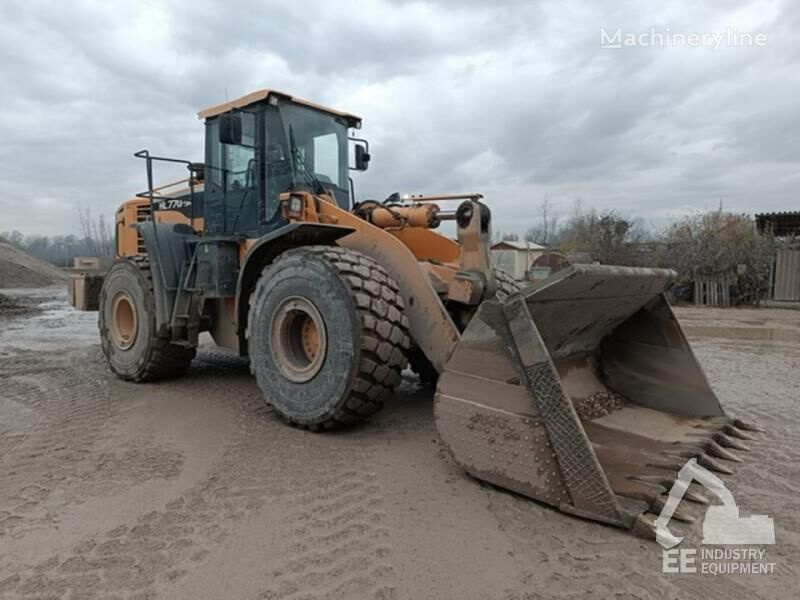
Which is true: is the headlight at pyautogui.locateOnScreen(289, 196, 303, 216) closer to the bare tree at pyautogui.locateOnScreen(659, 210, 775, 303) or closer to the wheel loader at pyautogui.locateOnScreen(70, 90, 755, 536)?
the wheel loader at pyautogui.locateOnScreen(70, 90, 755, 536)

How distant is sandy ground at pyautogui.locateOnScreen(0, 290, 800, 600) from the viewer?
230cm

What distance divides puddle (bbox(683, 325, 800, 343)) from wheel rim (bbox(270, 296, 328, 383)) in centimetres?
840

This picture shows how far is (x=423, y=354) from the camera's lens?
4.52 meters

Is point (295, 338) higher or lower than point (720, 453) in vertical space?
higher

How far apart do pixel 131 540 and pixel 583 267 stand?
264 cm

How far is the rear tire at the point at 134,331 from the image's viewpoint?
231 inches

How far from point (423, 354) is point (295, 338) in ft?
3.32

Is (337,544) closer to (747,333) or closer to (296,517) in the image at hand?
(296,517)

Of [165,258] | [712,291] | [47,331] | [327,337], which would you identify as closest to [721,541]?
[327,337]

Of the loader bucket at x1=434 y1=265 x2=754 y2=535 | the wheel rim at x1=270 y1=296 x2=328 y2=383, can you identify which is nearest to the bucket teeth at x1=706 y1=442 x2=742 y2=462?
the loader bucket at x1=434 y1=265 x2=754 y2=535

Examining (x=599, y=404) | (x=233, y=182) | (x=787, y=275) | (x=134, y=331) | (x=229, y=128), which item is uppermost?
(x=229, y=128)

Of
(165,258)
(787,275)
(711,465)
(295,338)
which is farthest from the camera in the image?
(787,275)

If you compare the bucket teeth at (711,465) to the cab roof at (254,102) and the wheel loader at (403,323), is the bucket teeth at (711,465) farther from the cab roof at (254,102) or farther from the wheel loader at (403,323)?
the cab roof at (254,102)

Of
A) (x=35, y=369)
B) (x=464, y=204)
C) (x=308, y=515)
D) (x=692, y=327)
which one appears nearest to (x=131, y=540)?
(x=308, y=515)
